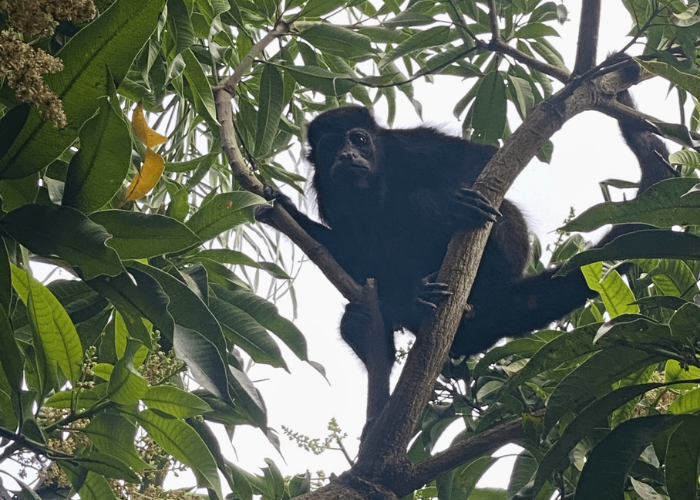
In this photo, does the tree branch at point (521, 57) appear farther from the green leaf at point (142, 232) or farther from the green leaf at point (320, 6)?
the green leaf at point (142, 232)

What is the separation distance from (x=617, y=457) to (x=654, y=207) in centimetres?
48

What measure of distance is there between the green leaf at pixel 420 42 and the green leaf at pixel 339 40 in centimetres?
8

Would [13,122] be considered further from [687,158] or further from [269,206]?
[687,158]

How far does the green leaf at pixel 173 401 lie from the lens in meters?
1.48

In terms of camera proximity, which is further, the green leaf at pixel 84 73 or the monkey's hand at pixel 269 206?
the monkey's hand at pixel 269 206

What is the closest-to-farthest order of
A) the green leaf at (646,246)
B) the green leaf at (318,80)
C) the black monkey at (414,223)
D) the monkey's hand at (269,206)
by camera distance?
the green leaf at (646,246), the monkey's hand at (269,206), the green leaf at (318,80), the black monkey at (414,223)

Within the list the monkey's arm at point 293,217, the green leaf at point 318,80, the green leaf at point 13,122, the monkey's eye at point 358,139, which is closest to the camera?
the green leaf at point 13,122

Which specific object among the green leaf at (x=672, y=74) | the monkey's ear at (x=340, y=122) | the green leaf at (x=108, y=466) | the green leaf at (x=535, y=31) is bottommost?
the green leaf at (x=108, y=466)

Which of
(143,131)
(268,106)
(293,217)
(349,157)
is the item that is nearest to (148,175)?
(143,131)

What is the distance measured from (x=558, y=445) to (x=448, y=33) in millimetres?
1561

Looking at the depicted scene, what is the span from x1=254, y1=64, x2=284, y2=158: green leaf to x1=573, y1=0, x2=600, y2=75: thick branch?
0.93 meters

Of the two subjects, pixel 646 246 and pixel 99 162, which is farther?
pixel 646 246

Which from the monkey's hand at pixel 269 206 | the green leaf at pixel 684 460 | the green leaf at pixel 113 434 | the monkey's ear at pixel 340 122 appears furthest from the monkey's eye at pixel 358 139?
the green leaf at pixel 684 460

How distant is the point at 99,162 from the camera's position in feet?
4.00
